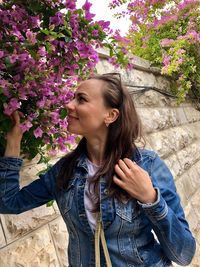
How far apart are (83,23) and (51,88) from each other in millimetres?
275

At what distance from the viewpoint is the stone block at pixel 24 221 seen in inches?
77.8

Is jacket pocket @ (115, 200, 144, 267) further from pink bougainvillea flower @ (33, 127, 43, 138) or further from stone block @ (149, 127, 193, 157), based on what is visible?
stone block @ (149, 127, 193, 157)

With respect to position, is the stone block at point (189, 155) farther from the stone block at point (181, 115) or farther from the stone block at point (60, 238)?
the stone block at point (60, 238)

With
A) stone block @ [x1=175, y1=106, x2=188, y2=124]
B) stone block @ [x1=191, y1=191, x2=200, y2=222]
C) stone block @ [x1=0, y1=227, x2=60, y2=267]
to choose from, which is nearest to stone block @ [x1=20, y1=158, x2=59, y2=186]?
stone block @ [x1=0, y1=227, x2=60, y2=267]

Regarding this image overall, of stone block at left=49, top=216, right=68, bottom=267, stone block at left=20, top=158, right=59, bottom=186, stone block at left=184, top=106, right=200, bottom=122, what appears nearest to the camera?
stone block at left=20, top=158, right=59, bottom=186

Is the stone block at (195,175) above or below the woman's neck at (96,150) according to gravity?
below

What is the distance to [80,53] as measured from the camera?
1.41 meters

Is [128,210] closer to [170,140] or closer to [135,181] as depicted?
[135,181]

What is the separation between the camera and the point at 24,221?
209 cm

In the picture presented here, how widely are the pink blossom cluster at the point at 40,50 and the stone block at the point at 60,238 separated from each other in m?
1.02

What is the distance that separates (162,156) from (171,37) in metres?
2.23

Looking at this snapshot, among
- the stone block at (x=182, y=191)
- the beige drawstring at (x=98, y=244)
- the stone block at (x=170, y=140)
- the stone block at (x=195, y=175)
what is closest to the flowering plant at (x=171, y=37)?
the stone block at (x=170, y=140)

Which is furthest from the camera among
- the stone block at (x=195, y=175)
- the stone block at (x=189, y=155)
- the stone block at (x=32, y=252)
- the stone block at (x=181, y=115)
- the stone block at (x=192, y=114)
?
the stone block at (x=192, y=114)

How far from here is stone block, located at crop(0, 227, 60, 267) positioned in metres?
1.94
